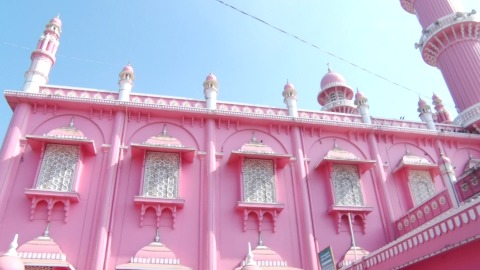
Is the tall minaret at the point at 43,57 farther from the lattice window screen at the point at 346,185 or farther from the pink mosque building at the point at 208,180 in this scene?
the lattice window screen at the point at 346,185

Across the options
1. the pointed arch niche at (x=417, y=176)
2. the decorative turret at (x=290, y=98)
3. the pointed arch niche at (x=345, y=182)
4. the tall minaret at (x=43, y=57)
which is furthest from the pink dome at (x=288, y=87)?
the tall minaret at (x=43, y=57)

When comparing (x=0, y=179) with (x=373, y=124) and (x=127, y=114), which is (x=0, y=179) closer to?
(x=127, y=114)

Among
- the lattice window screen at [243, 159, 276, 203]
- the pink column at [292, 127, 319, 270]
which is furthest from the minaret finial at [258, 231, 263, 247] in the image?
the pink column at [292, 127, 319, 270]

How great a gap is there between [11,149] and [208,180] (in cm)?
523

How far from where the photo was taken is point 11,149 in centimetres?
1032

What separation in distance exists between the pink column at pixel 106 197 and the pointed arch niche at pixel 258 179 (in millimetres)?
3239

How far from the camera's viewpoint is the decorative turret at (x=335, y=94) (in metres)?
19.6

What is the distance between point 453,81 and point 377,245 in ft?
27.0

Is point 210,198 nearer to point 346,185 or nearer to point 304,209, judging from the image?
point 304,209

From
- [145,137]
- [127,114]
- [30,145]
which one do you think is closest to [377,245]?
[145,137]

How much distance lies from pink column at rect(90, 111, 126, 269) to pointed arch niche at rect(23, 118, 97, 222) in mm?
571

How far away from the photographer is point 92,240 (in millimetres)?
9609

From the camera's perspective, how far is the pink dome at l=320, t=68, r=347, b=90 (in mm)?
20273

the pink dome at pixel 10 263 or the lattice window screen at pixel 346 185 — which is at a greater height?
the lattice window screen at pixel 346 185
